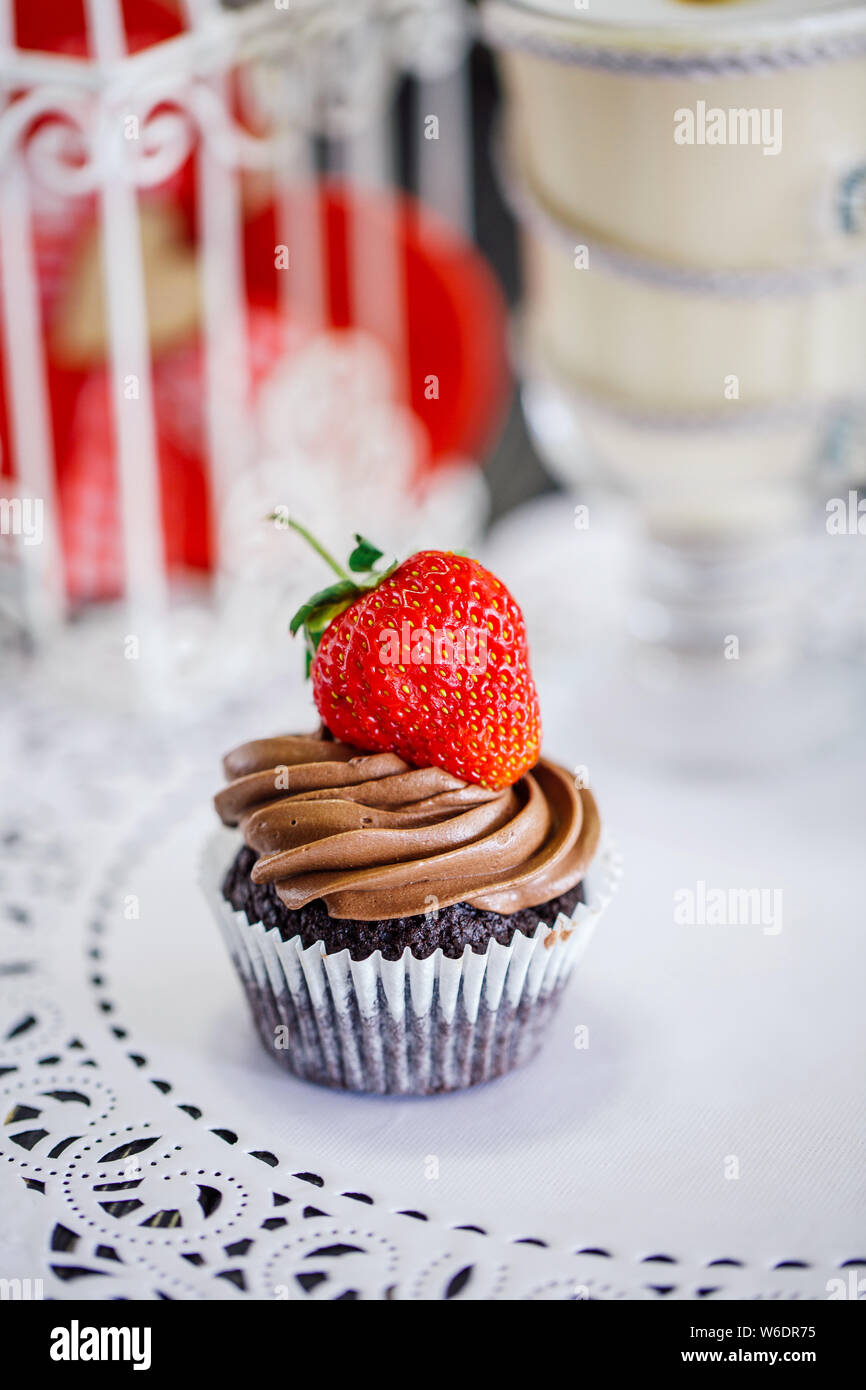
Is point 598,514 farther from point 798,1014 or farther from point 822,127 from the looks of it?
point 798,1014

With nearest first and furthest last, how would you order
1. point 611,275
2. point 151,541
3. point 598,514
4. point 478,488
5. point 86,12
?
point 611,275 → point 151,541 → point 86,12 → point 478,488 → point 598,514

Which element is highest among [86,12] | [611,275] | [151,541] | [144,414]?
[86,12]

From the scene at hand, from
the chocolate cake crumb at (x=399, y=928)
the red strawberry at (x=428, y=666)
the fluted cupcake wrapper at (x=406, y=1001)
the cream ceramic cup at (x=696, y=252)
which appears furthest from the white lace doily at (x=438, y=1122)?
the cream ceramic cup at (x=696, y=252)

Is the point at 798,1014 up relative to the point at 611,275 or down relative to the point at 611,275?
down

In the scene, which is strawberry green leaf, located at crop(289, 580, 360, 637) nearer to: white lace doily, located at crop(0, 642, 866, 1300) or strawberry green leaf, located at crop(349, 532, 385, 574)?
strawberry green leaf, located at crop(349, 532, 385, 574)

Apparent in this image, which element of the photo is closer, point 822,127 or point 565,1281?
point 565,1281
